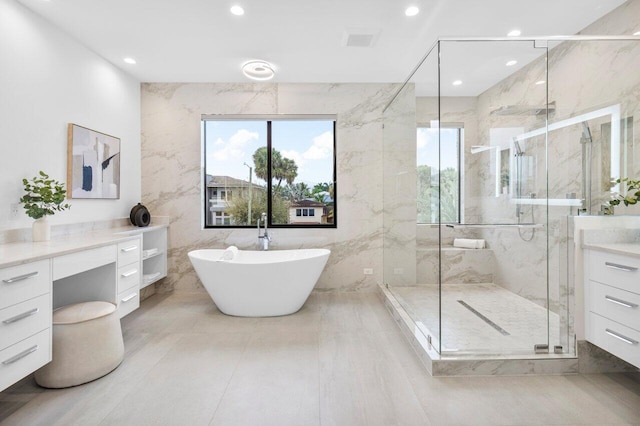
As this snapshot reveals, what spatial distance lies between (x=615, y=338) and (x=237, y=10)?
3.35m

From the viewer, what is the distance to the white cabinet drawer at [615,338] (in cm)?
183

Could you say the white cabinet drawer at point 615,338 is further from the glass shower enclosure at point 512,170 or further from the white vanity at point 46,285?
the white vanity at point 46,285

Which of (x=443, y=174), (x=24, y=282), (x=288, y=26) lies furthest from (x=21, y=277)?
(x=443, y=174)

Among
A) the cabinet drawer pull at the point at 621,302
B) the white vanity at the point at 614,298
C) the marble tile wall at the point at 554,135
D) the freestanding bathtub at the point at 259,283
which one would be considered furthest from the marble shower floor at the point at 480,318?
the freestanding bathtub at the point at 259,283

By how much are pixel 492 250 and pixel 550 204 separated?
2.55ft

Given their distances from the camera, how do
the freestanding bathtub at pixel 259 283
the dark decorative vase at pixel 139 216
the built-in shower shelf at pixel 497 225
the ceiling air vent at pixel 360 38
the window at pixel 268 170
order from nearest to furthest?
1. the built-in shower shelf at pixel 497 225
2. the ceiling air vent at pixel 360 38
3. the freestanding bathtub at pixel 259 283
4. the dark decorative vase at pixel 139 216
5. the window at pixel 268 170

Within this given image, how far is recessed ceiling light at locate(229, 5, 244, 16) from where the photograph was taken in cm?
254

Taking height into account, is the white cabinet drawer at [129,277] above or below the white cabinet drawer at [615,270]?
below

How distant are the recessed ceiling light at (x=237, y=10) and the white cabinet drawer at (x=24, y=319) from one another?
2.30 m

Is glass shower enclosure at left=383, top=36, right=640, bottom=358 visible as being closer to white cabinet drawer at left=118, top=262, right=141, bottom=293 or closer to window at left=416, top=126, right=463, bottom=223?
window at left=416, top=126, right=463, bottom=223

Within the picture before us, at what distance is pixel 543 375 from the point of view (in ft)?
7.09

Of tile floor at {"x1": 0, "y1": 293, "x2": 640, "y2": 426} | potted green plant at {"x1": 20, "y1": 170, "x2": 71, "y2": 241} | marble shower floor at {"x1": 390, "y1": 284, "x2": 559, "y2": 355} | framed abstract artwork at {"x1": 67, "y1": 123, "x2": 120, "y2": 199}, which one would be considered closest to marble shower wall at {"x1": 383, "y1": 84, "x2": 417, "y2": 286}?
marble shower floor at {"x1": 390, "y1": 284, "x2": 559, "y2": 355}

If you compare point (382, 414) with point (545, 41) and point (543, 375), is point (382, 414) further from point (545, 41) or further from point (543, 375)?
point (545, 41)

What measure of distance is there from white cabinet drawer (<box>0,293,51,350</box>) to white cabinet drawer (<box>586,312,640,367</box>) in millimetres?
3237
